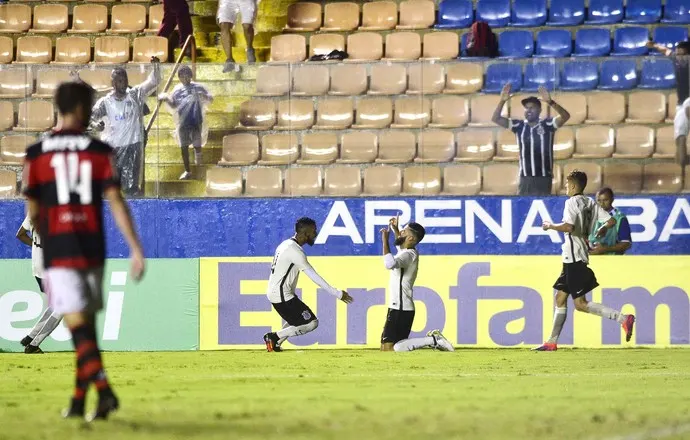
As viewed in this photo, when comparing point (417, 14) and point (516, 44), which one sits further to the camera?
point (417, 14)

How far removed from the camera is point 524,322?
16781 mm

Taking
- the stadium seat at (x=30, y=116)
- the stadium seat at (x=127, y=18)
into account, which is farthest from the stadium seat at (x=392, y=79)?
the stadium seat at (x=127, y=18)

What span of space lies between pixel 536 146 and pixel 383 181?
1.93 meters

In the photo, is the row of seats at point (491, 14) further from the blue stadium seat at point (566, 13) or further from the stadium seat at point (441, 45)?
the stadium seat at point (441, 45)

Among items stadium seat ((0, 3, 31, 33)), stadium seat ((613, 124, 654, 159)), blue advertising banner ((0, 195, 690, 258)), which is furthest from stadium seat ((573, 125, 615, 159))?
stadium seat ((0, 3, 31, 33))

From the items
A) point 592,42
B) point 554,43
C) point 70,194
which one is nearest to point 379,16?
point 554,43

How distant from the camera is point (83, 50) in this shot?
2123cm

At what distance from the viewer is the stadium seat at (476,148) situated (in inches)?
666

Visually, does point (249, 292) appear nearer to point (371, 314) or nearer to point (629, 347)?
point (371, 314)

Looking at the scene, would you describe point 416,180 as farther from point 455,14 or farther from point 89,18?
point 89,18

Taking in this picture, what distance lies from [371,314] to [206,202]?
248 cm

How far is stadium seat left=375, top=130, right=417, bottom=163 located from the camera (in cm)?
1703

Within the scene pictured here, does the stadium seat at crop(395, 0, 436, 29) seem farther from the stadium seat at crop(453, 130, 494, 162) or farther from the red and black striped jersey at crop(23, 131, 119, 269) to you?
the red and black striped jersey at crop(23, 131, 119, 269)

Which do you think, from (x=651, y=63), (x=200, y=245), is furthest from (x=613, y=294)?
(x=200, y=245)
